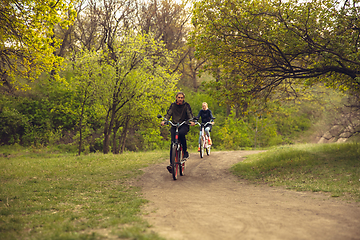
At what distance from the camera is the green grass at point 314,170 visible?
24.5 ft

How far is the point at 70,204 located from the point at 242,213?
3.33 m

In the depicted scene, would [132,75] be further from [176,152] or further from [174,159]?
[174,159]

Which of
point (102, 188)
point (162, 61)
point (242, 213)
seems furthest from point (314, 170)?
point (162, 61)

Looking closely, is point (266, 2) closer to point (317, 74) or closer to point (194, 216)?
point (317, 74)

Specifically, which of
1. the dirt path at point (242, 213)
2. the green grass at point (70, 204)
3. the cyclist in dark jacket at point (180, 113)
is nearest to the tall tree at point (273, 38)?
the cyclist in dark jacket at point (180, 113)

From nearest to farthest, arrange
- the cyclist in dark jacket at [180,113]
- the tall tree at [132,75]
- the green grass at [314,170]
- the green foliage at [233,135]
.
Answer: the green grass at [314,170] < the cyclist in dark jacket at [180,113] < the tall tree at [132,75] < the green foliage at [233,135]

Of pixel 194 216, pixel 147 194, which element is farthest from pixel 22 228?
pixel 147 194

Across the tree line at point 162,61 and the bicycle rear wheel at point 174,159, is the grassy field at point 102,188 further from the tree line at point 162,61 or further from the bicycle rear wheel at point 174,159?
the tree line at point 162,61

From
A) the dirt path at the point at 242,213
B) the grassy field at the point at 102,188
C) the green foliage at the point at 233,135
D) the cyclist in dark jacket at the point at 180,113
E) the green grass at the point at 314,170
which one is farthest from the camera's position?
the green foliage at the point at 233,135

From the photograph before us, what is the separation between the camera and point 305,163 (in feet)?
34.2

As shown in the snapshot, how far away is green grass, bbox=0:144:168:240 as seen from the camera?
12.2 feet

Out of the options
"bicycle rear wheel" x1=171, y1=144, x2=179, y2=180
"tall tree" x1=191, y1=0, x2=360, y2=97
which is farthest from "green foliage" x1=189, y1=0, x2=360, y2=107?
"bicycle rear wheel" x1=171, y1=144, x2=179, y2=180

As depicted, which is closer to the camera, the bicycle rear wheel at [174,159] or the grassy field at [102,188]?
the grassy field at [102,188]

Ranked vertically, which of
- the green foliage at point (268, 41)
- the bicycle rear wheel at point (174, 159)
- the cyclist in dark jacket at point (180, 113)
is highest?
the green foliage at point (268, 41)
